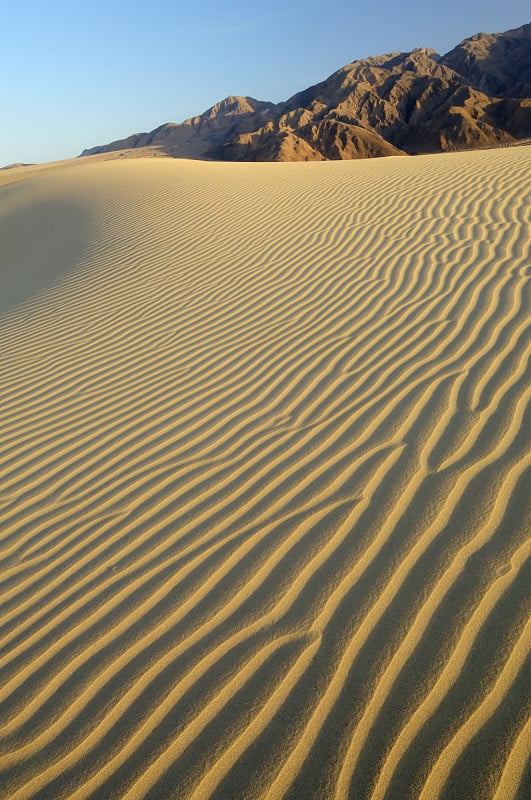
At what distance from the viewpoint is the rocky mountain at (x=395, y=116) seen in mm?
37969

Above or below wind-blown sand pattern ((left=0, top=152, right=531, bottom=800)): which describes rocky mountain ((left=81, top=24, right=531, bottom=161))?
above

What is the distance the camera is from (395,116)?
48.9 meters

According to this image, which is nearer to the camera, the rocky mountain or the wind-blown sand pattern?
the wind-blown sand pattern

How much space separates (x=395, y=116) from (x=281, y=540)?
54589mm

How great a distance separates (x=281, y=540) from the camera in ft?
8.29

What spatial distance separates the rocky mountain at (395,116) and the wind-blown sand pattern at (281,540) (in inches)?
1244

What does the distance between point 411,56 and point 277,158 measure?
5709 cm

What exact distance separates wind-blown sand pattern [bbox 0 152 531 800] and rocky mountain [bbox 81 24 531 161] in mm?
31596

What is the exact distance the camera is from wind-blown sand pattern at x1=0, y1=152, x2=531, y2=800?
1.71 m

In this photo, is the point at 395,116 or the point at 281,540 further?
the point at 395,116

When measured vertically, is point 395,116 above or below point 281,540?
above

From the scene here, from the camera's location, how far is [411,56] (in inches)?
2975

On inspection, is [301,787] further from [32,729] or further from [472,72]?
[472,72]

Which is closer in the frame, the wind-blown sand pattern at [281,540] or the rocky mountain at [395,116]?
the wind-blown sand pattern at [281,540]
